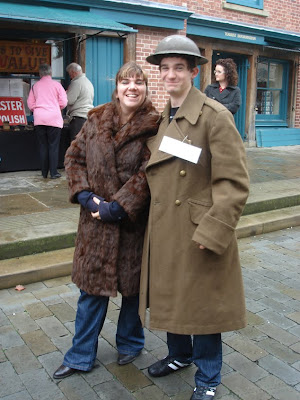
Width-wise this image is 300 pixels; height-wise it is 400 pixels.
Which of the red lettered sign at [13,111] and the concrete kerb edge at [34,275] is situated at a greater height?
the red lettered sign at [13,111]

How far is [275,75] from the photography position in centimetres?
1322

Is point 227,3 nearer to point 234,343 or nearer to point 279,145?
point 279,145

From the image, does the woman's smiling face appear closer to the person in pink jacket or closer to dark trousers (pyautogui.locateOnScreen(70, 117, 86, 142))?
the person in pink jacket

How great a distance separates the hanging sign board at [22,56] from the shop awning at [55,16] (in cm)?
81

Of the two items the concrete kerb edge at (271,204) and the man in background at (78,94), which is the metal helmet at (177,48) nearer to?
the concrete kerb edge at (271,204)

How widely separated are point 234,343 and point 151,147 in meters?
1.57

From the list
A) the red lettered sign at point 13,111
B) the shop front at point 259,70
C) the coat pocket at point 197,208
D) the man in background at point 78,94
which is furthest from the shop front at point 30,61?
the coat pocket at point 197,208

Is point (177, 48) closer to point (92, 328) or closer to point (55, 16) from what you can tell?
point (92, 328)

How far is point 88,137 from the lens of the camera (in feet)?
8.84

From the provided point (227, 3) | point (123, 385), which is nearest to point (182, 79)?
point (123, 385)

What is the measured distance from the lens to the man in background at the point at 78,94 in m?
7.74

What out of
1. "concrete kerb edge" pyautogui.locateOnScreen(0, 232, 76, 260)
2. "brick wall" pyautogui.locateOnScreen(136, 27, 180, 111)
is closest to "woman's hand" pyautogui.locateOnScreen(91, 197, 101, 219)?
"concrete kerb edge" pyautogui.locateOnScreen(0, 232, 76, 260)

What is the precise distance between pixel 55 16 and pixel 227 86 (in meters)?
2.68

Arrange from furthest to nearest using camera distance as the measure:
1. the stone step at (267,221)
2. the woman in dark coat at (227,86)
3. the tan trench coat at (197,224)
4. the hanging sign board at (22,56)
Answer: the hanging sign board at (22,56) < the woman in dark coat at (227,86) < the stone step at (267,221) < the tan trench coat at (197,224)
